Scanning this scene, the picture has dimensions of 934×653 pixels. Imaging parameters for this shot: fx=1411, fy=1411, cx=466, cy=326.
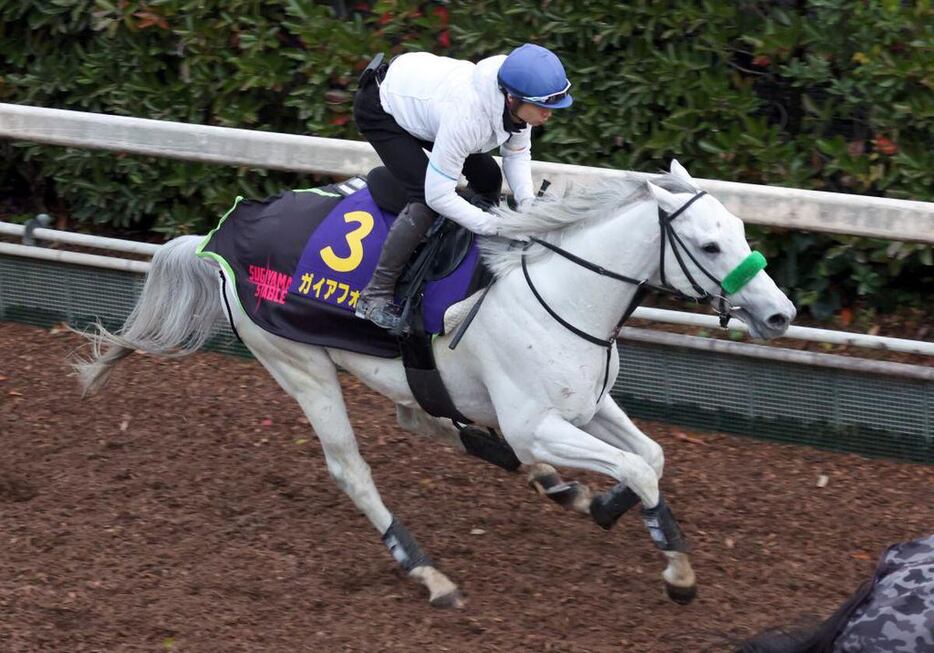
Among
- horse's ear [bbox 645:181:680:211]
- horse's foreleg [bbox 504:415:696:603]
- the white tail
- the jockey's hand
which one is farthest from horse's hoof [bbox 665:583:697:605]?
the white tail

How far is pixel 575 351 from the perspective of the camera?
5.23 meters

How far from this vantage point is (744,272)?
4.84 metres

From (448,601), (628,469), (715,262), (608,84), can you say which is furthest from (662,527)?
(608,84)

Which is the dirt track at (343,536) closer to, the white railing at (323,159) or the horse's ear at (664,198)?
the white railing at (323,159)

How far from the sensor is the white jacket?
5180 millimetres

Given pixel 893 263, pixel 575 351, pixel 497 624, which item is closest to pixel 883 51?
pixel 893 263

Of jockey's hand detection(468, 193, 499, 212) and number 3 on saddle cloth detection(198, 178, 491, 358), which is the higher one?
jockey's hand detection(468, 193, 499, 212)

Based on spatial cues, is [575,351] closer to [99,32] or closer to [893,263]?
[893,263]

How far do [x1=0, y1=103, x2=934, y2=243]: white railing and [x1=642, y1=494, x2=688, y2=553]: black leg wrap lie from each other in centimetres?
172

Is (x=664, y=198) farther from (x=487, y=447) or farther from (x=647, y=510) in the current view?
(x=487, y=447)

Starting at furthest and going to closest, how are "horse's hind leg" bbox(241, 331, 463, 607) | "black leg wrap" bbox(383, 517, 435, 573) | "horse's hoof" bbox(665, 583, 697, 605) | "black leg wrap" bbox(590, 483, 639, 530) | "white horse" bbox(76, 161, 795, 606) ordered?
"horse's hind leg" bbox(241, 331, 463, 607) < "black leg wrap" bbox(383, 517, 435, 573) < "black leg wrap" bbox(590, 483, 639, 530) < "horse's hoof" bbox(665, 583, 697, 605) < "white horse" bbox(76, 161, 795, 606)

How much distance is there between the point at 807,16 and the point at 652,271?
2.73 meters

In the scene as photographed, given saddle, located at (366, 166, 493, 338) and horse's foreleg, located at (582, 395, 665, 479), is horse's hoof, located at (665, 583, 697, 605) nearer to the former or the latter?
horse's foreleg, located at (582, 395, 665, 479)

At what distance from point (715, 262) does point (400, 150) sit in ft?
4.58
